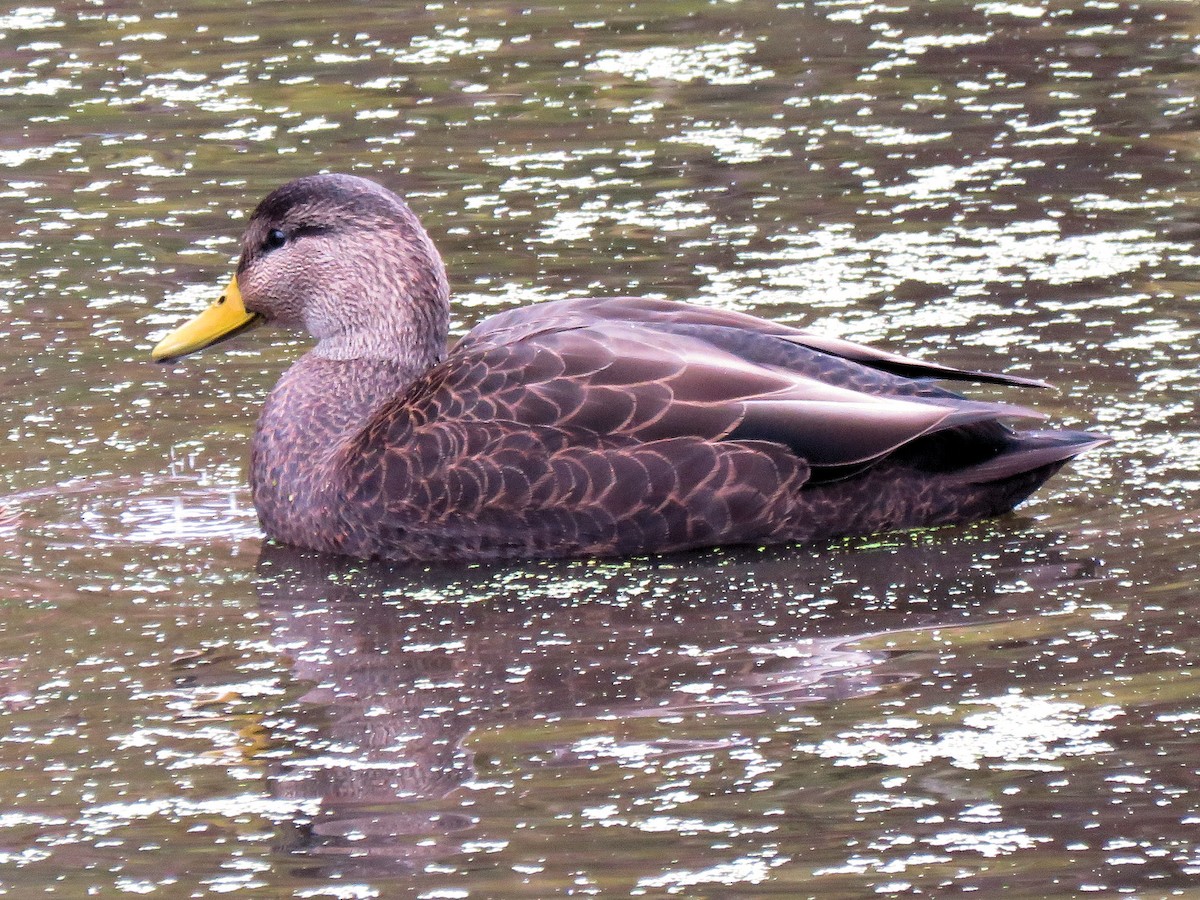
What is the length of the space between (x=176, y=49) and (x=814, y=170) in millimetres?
4521

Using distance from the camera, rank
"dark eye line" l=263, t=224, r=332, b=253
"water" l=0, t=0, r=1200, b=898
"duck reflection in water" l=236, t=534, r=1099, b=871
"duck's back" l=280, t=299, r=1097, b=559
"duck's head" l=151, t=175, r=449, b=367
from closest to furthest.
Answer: "water" l=0, t=0, r=1200, b=898 < "duck reflection in water" l=236, t=534, r=1099, b=871 < "duck's back" l=280, t=299, r=1097, b=559 < "duck's head" l=151, t=175, r=449, b=367 < "dark eye line" l=263, t=224, r=332, b=253

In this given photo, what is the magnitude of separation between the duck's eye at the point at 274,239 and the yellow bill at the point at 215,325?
17 centimetres

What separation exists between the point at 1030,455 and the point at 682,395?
1.10 m

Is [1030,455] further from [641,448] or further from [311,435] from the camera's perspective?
[311,435]

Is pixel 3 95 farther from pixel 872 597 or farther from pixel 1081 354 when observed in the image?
pixel 872 597

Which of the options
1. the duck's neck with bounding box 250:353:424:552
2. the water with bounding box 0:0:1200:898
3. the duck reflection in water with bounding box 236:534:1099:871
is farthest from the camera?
the duck's neck with bounding box 250:353:424:552

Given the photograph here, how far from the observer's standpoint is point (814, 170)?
35.4ft

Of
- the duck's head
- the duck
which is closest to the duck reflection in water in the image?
the duck

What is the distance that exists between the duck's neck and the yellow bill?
0.93ft

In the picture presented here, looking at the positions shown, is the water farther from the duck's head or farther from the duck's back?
the duck's head

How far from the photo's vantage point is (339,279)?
300 inches

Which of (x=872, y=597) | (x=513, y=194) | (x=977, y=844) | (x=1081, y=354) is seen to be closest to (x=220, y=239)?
(x=513, y=194)

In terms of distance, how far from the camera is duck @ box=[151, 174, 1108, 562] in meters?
6.89

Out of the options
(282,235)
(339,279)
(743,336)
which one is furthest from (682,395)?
(282,235)
